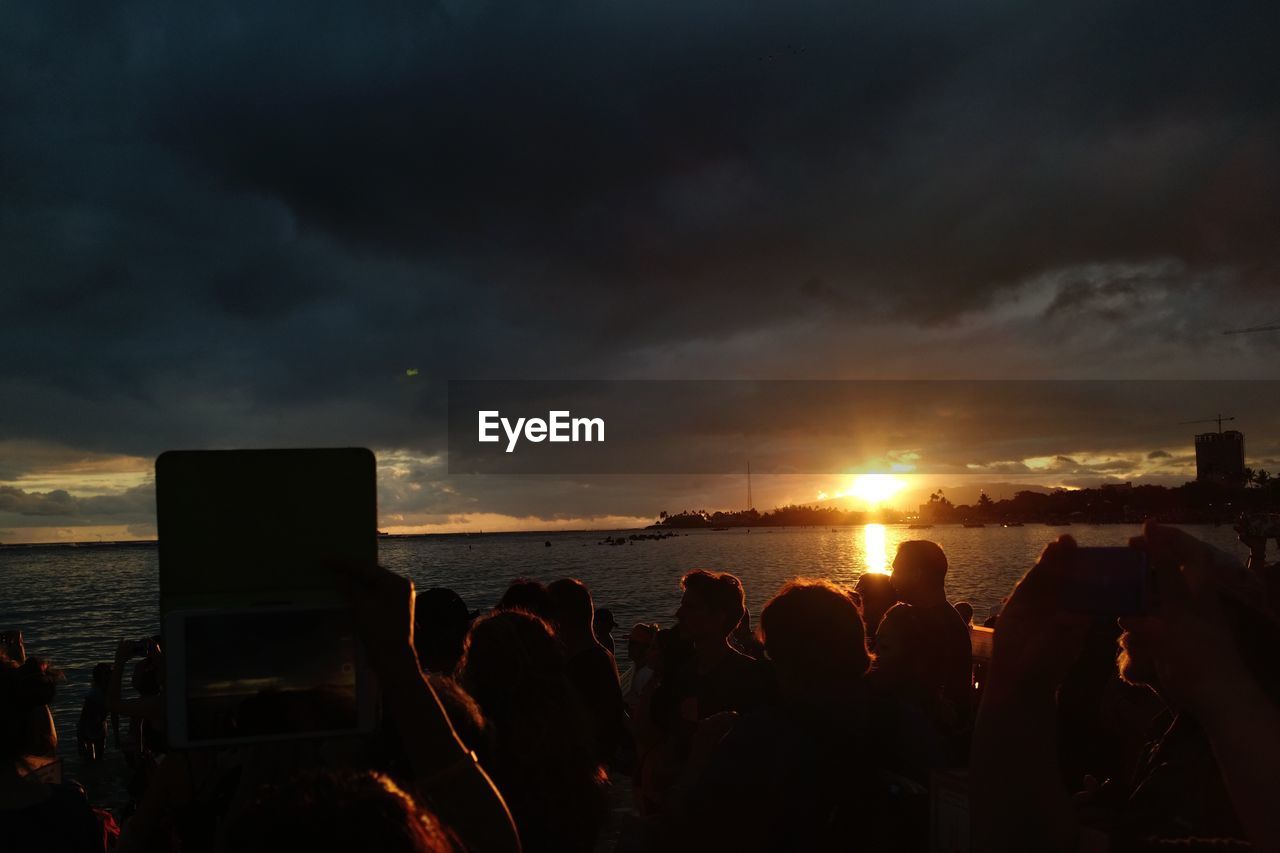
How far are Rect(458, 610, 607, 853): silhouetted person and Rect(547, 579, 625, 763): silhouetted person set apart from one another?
166 cm

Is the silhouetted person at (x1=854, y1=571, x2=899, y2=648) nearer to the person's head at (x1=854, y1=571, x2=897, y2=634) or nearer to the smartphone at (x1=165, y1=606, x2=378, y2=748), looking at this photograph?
the person's head at (x1=854, y1=571, x2=897, y2=634)

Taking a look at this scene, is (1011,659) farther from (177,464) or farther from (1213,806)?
(177,464)

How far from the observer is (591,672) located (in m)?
4.82

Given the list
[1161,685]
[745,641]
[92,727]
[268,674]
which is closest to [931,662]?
[1161,685]

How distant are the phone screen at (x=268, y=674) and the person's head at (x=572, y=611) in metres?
3.49

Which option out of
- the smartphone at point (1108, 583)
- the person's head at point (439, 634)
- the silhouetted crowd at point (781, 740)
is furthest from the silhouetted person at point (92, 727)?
the smartphone at point (1108, 583)

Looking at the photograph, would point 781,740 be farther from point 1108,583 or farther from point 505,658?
point 1108,583

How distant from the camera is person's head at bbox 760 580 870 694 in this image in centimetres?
288

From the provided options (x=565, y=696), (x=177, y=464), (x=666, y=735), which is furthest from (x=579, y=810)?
(x=666, y=735)

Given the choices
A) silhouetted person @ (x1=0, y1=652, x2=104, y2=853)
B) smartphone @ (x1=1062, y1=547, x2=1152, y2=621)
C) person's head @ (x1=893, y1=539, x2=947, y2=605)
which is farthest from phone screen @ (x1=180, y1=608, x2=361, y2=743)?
person's head @ (x1=893, y1=539, x2=947, y2=605)

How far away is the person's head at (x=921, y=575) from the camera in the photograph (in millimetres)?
5359

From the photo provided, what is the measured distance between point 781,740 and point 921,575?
10.1 ft

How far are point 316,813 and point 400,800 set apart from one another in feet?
0.37

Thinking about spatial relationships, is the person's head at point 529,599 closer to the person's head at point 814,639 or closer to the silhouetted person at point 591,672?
the silhouetted person at point 591,672
